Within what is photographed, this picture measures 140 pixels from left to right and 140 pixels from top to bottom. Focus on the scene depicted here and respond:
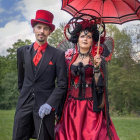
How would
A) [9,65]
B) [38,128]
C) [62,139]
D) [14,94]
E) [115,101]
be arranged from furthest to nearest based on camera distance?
[9,65] < [115,101] < [14,94] < [62,139] < [38,128]

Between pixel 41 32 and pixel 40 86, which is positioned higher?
pixel 41 32

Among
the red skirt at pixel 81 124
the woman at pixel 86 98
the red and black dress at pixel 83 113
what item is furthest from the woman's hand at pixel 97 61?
the red skirt at pixel 81 124

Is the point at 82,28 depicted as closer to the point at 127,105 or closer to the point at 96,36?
the point at 96,36

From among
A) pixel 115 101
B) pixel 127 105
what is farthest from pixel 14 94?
pixel 127 105

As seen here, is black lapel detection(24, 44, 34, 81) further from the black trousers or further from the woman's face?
the woman's face

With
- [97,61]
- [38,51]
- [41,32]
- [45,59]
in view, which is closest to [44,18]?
[41,32]

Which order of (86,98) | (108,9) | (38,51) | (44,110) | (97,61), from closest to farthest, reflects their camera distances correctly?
(44,110) → (38,51) → (97,61) → (86,98) → (108,9)

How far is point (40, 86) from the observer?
9.82ft

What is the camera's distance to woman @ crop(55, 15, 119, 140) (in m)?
3.30

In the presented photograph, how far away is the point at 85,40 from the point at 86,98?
869 millimetres

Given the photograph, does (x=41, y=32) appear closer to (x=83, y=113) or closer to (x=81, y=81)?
(x=81, y=81)

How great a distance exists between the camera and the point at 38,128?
2.97 m

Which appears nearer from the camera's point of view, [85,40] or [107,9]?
[85,40]

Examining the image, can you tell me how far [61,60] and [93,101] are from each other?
77cm
